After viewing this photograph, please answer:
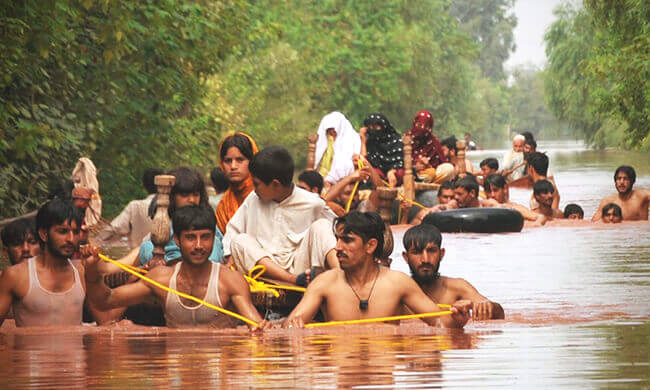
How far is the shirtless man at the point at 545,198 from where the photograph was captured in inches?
872

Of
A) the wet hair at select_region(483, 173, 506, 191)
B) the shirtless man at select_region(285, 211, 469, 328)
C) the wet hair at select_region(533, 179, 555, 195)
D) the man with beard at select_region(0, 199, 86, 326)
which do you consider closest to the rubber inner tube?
the wet hair at select_region(533, 179, 555, 195)

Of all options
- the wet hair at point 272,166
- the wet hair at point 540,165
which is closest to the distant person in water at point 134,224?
the wet hair at point 272,166

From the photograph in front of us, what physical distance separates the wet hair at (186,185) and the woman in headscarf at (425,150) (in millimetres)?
13931

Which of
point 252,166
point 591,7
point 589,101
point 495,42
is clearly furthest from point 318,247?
point 495,42

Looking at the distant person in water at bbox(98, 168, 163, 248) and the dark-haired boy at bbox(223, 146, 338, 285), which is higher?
the distant person in water at bbox(98, 168, 163, 248)

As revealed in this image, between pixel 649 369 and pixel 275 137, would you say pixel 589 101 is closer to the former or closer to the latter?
pixel 275 137

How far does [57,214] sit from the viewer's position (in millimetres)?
9633

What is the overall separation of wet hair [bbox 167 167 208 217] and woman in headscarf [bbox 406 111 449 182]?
13931mm

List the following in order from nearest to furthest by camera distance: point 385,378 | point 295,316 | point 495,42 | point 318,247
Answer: point 385,378 → point 295,316 → point 318,247 → point 495,42

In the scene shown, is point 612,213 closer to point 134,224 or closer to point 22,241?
point 134,224

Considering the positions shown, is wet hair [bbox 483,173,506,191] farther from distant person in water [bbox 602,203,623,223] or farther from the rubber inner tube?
distant person in water [bbox 602,203,623,223]

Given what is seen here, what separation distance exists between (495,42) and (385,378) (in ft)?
505

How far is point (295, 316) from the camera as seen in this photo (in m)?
9.84

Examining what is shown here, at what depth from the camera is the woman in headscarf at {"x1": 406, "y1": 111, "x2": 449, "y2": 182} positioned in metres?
25.1
